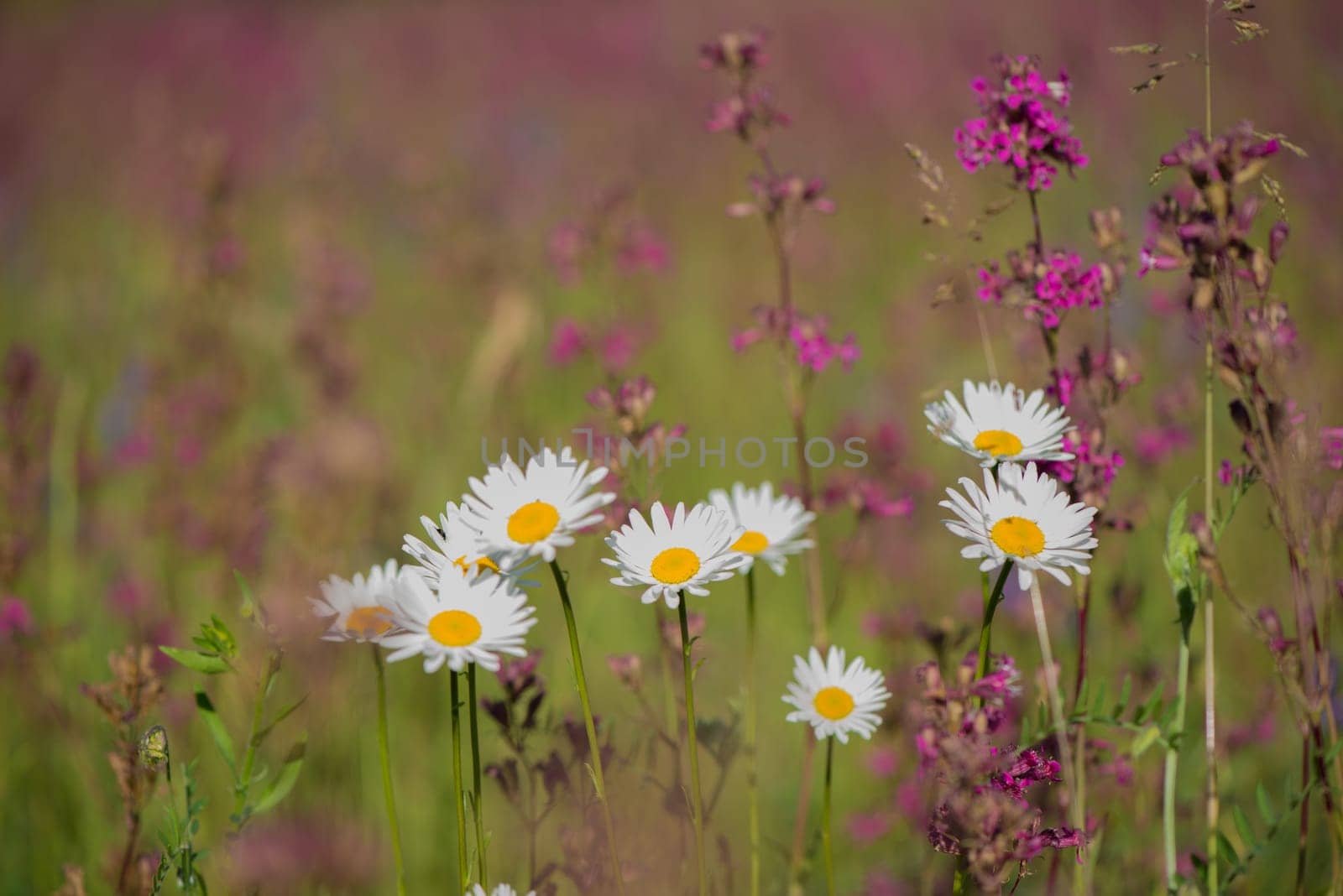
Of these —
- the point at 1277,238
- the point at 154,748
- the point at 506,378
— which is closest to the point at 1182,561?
the point at 1277,238

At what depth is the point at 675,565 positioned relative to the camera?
55.9 inches

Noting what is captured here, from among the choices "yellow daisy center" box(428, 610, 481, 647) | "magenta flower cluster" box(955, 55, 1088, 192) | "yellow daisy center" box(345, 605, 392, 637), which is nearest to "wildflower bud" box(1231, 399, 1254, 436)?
"magenta flower cluster" box(955, 55, 1088, 192)

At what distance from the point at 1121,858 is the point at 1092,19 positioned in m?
6.42

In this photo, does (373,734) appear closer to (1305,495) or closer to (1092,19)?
(1305,495)

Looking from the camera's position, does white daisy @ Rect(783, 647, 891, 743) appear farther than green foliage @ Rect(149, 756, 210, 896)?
Yes

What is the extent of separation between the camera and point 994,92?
173cm

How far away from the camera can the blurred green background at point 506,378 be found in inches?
95.2

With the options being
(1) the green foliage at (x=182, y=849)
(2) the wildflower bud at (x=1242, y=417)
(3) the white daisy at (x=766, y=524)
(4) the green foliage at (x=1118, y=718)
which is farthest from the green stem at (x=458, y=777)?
(2) the wildflower bud at (x=1242, y=417)

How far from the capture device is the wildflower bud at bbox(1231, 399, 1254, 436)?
4.74 feet

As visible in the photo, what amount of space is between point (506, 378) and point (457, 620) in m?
2.00

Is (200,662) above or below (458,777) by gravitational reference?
above

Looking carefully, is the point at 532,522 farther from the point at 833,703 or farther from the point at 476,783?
the point at 833,703

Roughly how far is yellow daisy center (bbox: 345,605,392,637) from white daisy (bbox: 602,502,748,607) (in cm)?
30

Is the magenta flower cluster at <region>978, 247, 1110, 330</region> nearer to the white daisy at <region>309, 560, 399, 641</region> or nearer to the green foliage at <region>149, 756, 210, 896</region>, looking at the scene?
the white daisy at <region>309, 560, 399, 641</region>
